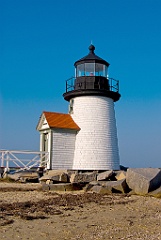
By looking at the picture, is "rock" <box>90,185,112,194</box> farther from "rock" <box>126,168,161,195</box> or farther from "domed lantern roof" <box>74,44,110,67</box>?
"domed lantern roof" <box>74,44,110,67</box>

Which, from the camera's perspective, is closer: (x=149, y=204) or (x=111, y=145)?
(x=149, y=204)

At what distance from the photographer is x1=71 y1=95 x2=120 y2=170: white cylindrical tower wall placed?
21.7 meters

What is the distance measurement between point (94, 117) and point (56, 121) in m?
2.43

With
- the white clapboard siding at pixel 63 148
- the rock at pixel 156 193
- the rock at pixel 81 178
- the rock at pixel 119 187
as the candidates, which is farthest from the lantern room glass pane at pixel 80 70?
the rock at pixel 156 193

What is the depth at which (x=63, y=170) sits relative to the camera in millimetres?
20984

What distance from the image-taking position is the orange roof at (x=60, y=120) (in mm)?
21625

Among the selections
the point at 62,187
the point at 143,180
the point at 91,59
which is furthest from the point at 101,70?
the point at 143,180

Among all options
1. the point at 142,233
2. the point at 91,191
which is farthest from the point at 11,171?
the point at 142,233

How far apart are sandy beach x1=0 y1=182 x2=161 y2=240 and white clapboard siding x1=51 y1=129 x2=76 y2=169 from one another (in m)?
9.44

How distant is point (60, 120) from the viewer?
22141mm

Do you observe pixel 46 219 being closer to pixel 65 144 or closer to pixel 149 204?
pixel 149 204

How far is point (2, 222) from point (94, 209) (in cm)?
321

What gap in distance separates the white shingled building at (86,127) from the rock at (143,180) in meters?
6.69

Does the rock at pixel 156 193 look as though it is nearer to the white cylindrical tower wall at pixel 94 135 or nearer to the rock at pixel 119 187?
the rock at pixel 119 187
